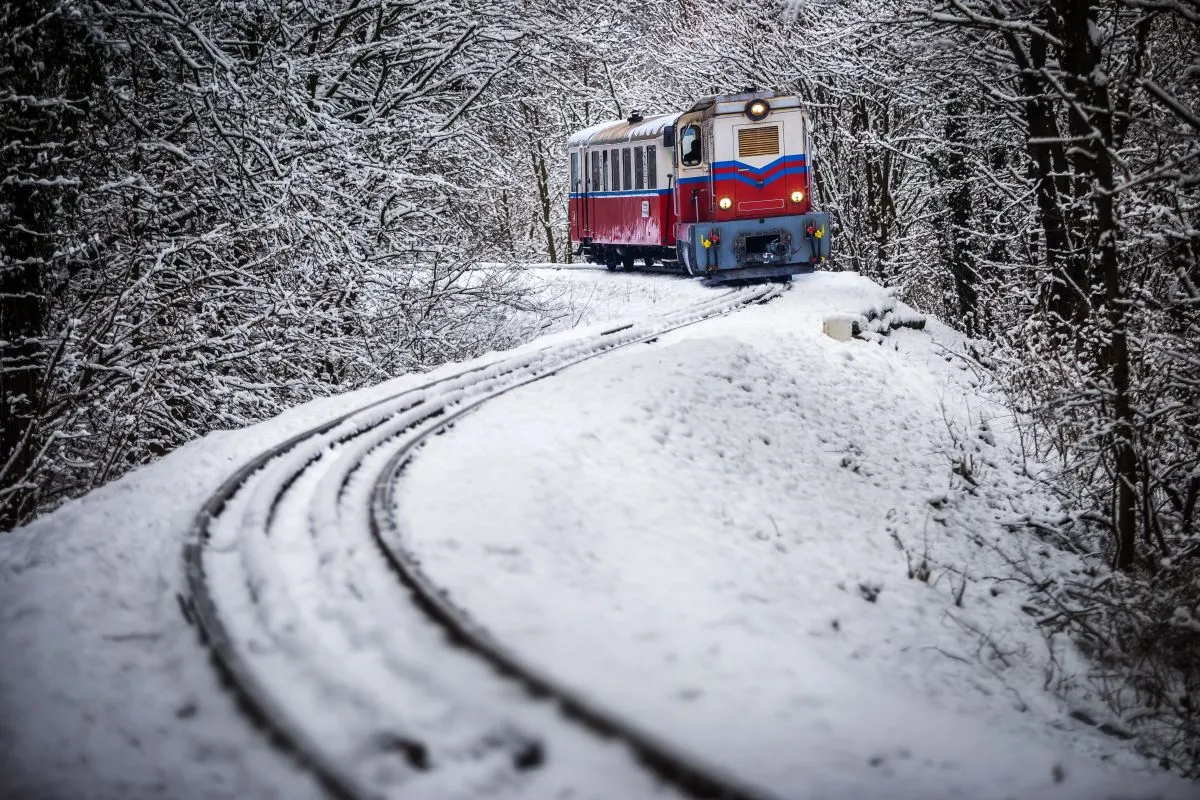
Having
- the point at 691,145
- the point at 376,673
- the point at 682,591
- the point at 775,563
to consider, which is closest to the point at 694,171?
the point at 691,145

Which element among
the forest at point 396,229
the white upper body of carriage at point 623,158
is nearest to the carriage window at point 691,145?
the white upper body of carriage at point 623,158

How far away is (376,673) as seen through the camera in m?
4.00

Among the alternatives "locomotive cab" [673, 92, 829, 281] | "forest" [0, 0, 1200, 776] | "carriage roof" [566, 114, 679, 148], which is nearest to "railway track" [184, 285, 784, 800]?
"forest" [0, 0, 1200, 776]

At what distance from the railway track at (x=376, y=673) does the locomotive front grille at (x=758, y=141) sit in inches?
543

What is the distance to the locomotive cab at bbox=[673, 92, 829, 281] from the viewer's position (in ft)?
60.1

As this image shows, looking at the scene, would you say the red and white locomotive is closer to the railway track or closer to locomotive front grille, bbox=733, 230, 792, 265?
locomotive front grille, bbox=733, 230, 792, 265

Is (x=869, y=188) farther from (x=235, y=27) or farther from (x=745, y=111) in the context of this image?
(x=235, y=27)

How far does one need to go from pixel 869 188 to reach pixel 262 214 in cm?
1783

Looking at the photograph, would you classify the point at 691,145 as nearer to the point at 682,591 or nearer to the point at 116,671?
the point at 682,591

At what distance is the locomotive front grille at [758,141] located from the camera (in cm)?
1848

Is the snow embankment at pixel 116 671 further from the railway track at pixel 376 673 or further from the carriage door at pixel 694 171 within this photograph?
the carriage door at pixel 694 171

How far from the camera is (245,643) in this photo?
4199 millimetres

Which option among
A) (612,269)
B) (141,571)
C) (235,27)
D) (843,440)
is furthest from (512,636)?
(612,269)

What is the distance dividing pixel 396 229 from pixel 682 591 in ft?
32.3
